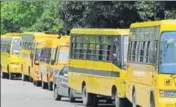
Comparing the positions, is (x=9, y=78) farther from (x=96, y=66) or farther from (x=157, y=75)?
(x=157, y=75)

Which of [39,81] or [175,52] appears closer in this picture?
[175,52]

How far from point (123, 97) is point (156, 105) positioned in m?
5.91

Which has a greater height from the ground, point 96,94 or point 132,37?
point 132,37

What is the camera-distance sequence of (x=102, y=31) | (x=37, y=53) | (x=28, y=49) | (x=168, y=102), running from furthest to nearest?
(x=28, y=49) < (x=37, y=53) < (x=102, y=31) < (x=168, y=102)

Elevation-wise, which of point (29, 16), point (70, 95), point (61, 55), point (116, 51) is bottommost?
point (29, 16)

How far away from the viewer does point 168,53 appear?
655 inches

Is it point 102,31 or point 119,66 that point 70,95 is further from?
point 119,66

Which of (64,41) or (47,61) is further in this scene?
(47,61)

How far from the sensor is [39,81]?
135 ft

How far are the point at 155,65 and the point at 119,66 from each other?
6166mm

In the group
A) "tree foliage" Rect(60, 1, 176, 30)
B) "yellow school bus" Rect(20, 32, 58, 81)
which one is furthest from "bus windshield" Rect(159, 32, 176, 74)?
"yellow school bus" Rect(20, 32, 58, 81)

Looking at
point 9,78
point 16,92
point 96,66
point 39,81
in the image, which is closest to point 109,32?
point 96,66

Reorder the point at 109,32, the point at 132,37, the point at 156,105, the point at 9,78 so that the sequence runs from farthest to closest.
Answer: the point at 9,78
the point at 109,32
the point at 132,37
the point at 156,105

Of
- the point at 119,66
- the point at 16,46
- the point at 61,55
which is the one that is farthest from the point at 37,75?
the point at 119,66
